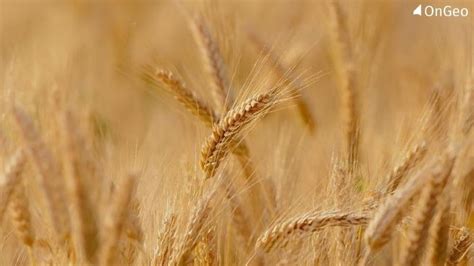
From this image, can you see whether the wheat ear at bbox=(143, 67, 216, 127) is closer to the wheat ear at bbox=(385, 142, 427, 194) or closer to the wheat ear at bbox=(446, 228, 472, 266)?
the wheat ear at bbox=(385, 142, 427, 194)

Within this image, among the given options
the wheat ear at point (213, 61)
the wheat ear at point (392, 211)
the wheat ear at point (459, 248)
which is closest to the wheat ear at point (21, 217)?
the wheat ear at point (213, 61)

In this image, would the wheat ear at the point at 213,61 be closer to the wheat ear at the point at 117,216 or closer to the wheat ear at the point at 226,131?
the wheat ear at the point at 226,131

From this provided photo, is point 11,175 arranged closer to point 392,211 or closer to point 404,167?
point 392,211

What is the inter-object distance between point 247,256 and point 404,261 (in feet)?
1.47

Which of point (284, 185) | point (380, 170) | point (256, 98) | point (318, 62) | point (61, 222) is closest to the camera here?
point (61, 222)

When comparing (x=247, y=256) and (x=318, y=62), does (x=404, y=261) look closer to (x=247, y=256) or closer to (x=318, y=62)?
(x=247, y=256)

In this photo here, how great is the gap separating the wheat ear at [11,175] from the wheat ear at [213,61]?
664 mm

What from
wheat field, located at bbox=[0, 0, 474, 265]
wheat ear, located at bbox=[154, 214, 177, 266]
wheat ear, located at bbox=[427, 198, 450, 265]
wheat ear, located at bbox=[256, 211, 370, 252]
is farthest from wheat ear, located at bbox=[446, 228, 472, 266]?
wheat ear, located at bbox=[154, 214, 177, 266]

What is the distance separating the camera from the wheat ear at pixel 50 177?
67.1 inches

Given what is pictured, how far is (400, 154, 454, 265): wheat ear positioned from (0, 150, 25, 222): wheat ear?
0.88 m

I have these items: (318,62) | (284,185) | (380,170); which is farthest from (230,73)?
(318,62)

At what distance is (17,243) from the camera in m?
2.24

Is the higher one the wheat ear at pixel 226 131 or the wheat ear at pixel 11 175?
the wheat ear at pixel 226 131

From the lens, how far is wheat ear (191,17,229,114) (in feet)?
8.04
